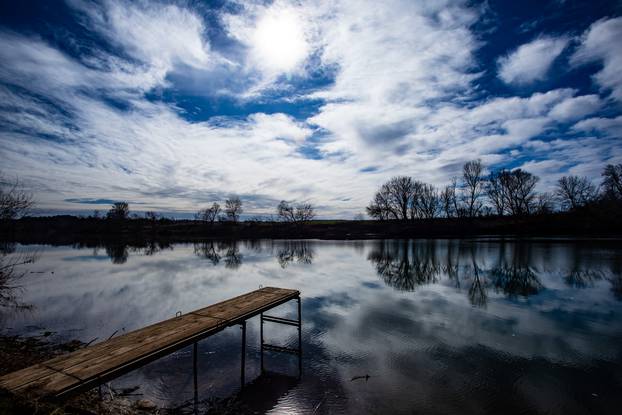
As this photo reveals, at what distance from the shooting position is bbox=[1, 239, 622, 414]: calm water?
6.85m

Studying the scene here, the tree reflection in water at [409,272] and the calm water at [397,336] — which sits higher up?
the tree reflection in water at [409,272]

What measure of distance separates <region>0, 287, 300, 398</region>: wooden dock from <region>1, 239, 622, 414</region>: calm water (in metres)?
1.66

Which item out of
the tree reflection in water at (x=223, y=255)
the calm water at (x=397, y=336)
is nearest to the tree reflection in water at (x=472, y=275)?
the calm water at (x=397, y=336)

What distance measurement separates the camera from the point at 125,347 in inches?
229

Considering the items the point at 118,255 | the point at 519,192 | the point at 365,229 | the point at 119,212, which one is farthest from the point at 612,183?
the point at 119,212

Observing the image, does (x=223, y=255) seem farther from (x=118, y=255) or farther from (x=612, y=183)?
Result: (x=612, y=183)

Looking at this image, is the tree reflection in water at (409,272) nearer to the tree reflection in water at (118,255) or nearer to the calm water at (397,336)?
the calm water at (397,336)

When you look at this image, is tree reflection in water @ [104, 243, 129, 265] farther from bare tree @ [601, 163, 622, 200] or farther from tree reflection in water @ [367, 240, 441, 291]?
bare tree @ [601, 163, 622, 200]

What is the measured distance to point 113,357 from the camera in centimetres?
536

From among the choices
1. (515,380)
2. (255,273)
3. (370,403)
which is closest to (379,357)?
(370,403)

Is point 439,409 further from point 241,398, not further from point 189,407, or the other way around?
point 189,407

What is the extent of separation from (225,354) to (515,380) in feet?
27.0

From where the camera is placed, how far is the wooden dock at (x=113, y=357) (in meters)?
4.34

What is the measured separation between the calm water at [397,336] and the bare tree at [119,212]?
103 metres
